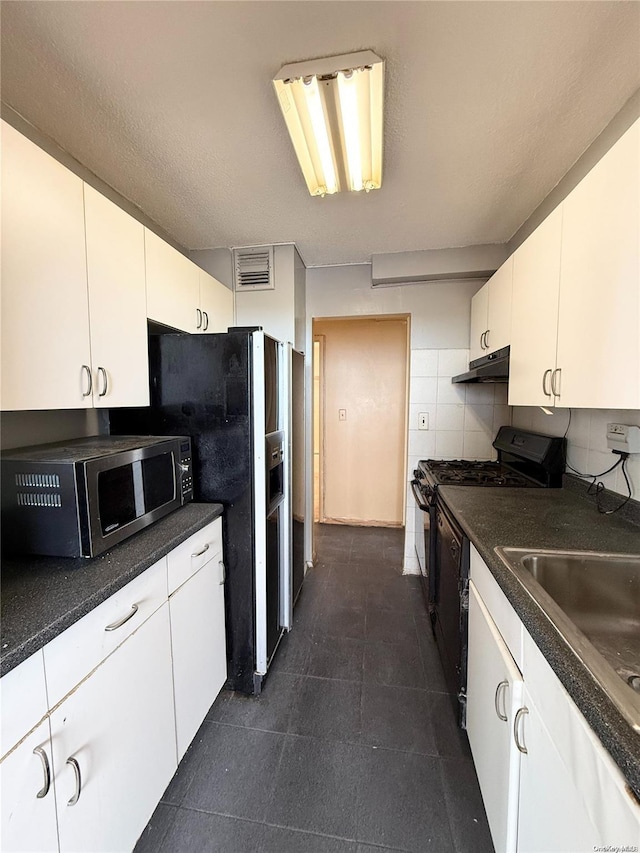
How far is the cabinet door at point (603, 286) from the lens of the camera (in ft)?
3.00

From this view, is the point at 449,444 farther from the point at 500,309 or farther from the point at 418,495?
the point at 500,309

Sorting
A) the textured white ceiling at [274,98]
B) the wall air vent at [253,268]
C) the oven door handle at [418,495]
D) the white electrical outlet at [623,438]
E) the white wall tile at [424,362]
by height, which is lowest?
the oven door handle at [418,495]

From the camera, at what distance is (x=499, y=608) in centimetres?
101

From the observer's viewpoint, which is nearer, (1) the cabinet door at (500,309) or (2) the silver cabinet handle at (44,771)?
(2) the silver cabinet handle at (44,771)

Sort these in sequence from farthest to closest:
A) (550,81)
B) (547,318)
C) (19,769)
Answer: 1. (547,318)
2. (550,81)
3. (19,769)

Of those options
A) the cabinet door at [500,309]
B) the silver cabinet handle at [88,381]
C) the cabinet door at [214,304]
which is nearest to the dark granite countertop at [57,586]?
the silver cabinet handle at [88,381]

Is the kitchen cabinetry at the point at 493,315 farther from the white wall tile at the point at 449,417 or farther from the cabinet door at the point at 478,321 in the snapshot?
the white wall tile at the point at 449,417

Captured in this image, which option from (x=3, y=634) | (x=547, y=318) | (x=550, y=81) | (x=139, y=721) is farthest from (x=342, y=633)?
(x=550, y=81)

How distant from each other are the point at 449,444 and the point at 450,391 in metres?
0.42

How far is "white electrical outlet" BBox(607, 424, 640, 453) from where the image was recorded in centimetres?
128

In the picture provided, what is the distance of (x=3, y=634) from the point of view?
697mm

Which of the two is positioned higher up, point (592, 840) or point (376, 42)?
point (376, 42)

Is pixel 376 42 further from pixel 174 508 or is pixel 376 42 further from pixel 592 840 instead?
pixel 592 840

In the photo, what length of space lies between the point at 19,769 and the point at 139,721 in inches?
16.0
